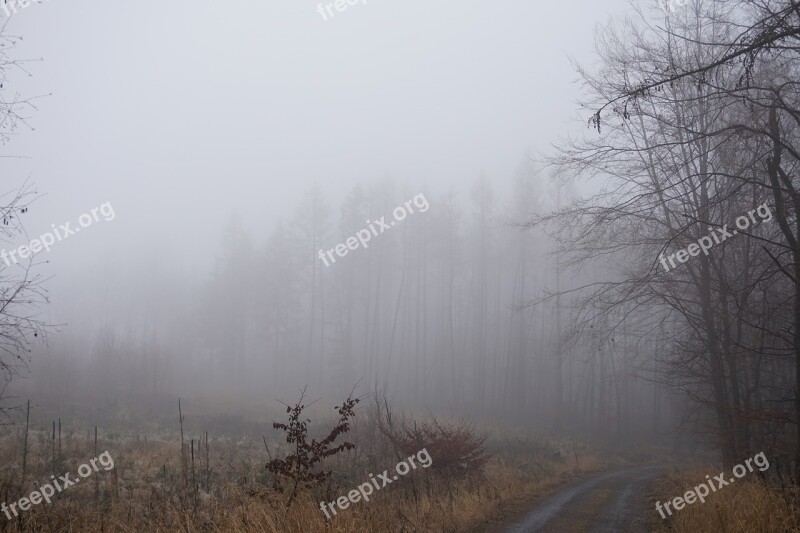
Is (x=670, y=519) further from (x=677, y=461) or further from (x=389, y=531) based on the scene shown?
(x=677, y=461)

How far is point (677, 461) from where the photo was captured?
2542cm

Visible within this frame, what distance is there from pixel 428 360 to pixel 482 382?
13113 mm

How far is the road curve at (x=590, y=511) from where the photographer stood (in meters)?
7.85

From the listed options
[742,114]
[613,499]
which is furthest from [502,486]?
[742,114]

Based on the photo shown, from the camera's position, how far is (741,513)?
6.21 metres
